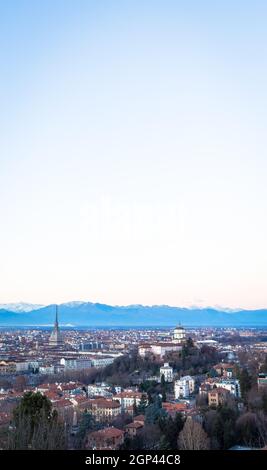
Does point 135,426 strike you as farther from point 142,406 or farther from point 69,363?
point 69,363

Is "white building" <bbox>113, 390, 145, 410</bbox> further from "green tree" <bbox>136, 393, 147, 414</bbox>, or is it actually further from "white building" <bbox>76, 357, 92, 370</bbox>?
"white building" <bbox>76, 357, 92, 370</bbox>

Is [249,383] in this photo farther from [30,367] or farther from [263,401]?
[30,367]

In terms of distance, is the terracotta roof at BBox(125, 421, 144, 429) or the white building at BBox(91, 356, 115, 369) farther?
the white building at BBox(91, 356, 115, 369)

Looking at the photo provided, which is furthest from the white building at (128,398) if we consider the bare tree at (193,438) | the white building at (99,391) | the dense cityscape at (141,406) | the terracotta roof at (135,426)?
the bare tree at (193,438)

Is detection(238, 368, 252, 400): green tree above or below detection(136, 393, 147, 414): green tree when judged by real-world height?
above

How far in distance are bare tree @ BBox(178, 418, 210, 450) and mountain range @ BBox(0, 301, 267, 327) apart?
95.0 m

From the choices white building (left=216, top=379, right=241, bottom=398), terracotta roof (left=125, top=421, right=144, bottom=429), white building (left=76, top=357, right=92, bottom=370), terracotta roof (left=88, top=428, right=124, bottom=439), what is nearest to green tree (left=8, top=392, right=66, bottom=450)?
terracotta roof (left=88, top=428, right=124, bottom=439)

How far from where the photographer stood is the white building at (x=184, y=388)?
16.1 m

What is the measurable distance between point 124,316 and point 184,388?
10752 centimetres

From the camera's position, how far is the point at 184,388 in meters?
16.7

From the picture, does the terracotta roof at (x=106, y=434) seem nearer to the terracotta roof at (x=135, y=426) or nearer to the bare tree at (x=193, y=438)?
the terracotta roof at (x=135, y=426)

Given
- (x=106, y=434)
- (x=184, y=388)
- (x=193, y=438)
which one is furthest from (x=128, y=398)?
(x=193, y=438)

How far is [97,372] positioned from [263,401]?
13400 millimetres

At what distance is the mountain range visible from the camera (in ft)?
350
